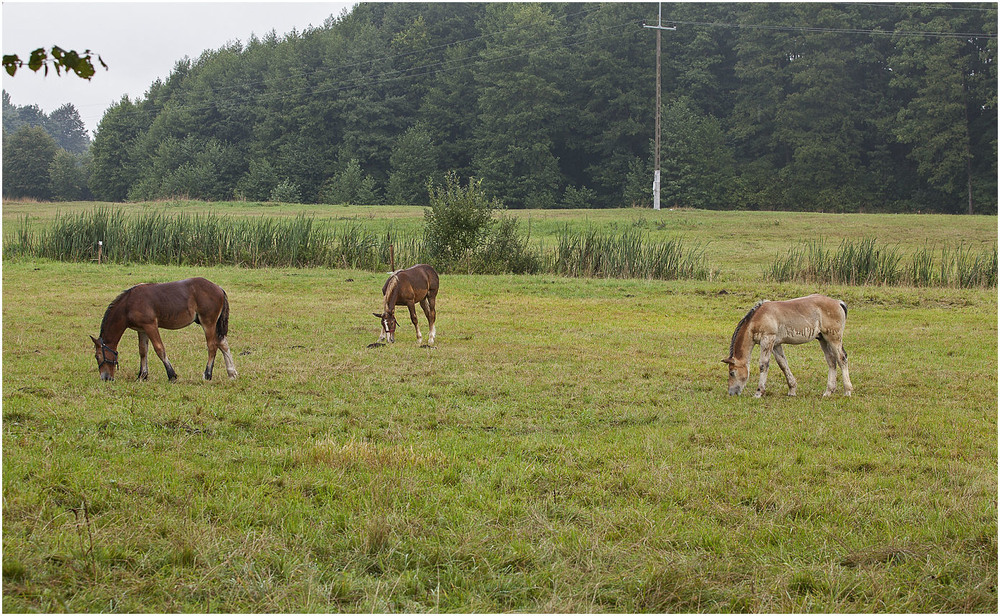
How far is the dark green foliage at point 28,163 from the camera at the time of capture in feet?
267

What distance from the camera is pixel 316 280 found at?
22.1 m

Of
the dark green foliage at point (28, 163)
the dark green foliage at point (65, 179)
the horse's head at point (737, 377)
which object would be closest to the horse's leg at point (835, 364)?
the horse's head at point (737, 377)

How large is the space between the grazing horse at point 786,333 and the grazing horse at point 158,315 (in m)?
6.01

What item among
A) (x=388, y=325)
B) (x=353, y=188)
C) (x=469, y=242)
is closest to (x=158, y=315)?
(x=388, y=325)

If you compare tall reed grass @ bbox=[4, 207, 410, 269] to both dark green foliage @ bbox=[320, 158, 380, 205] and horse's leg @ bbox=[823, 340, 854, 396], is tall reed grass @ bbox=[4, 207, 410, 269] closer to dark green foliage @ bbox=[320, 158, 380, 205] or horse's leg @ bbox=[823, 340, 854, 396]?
horse's leg @ bbox=[823, 340, 854, 396]

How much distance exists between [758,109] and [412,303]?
57817 mm

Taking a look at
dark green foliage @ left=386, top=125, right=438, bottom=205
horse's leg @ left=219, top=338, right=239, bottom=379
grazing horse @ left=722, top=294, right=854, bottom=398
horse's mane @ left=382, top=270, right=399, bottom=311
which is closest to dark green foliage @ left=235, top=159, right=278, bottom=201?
dark green foliage @ left=386, top=125, right=438, bottom=205

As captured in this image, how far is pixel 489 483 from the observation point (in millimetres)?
6133

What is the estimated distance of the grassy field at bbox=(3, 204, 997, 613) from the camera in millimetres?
4457

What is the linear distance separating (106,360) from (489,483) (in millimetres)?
5426

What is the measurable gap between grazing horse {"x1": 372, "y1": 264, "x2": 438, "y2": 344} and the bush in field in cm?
1107

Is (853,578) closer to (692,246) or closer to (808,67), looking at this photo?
(692,246)

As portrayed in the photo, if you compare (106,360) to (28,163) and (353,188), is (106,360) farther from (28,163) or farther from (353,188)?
(28,163)

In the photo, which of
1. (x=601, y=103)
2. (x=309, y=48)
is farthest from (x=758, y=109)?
(x=309, y=48)
